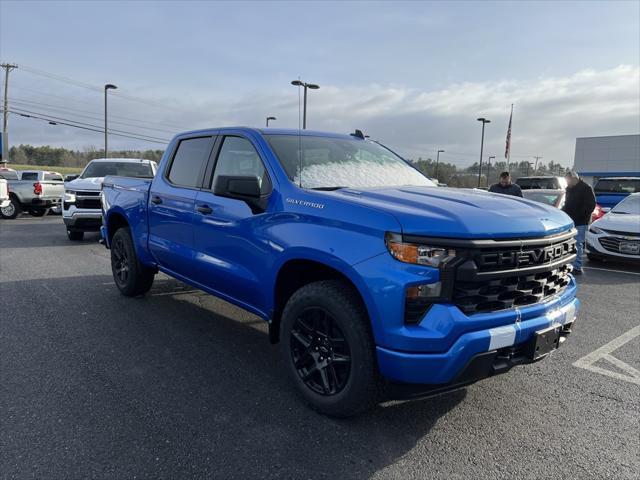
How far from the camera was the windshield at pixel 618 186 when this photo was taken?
639 inches

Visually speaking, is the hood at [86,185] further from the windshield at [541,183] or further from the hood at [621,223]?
the windshield at [541,183]

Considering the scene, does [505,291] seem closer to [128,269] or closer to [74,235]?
[128,269]

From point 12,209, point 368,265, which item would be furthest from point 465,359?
point 12,209

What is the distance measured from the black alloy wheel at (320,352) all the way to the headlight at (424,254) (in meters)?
0.65

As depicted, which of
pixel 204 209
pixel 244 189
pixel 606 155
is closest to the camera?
pixel 244 189

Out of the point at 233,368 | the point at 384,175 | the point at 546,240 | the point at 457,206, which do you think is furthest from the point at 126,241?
the point at 546,240

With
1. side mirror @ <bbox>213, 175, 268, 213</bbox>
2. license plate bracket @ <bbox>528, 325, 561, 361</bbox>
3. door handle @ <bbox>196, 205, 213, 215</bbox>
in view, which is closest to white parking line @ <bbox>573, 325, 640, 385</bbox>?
license plate bracket @ <bbox>528, 325, 561, 361</bbox>

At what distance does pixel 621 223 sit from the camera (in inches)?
349

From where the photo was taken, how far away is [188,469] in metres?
2.48

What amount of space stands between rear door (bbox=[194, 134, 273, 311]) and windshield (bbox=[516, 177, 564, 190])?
14436mm

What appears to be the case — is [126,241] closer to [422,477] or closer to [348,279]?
[348,279]

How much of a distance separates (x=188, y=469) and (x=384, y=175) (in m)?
2.57

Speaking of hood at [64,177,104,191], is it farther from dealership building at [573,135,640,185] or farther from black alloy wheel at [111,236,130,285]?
dealership building at [573,135,640,185]

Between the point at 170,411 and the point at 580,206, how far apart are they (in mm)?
7566
